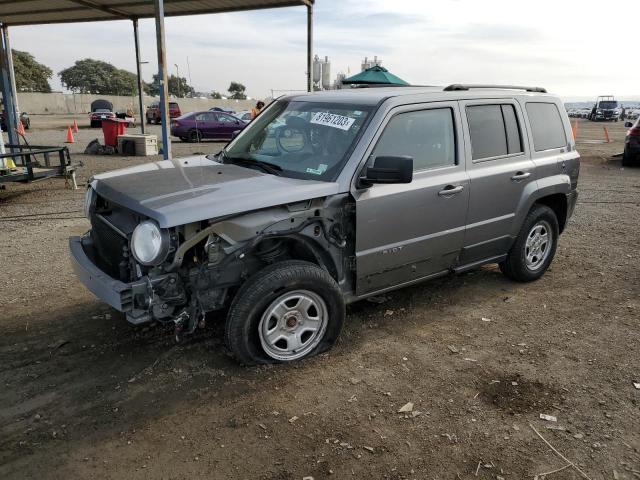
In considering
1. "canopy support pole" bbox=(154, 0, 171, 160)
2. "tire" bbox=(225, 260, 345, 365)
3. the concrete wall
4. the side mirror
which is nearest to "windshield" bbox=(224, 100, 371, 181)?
the side mirror

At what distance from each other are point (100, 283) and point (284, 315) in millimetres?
1221

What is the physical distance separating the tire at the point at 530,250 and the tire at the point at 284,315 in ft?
7.65

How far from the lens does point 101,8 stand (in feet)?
Result: 44.2

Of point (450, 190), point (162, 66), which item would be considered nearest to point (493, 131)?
point (450, 190)

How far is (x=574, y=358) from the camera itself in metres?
3.89

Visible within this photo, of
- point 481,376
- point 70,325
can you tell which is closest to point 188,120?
point 70,325

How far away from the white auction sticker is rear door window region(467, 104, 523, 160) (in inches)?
45.9

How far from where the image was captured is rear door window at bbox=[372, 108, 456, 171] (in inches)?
155

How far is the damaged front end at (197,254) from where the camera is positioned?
3160mm

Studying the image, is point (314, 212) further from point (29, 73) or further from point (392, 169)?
point (29, 73)

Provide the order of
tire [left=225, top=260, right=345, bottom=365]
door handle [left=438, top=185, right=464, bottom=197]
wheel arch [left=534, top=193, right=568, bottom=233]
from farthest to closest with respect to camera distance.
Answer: wheel arch [left=534, top=193, right=568, bottom=233] → door handle [left=438, top=185, right=464, bottom=197] → tire [left=225, top=260, right=345, bottom=365]

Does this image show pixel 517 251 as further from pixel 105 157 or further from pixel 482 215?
pixel 105 157

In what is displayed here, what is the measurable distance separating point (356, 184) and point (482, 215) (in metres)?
1.51

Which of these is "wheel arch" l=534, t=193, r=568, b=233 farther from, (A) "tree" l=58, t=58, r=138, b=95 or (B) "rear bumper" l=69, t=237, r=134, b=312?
(A) "tree" l=58, t=58, r=138, b=95
